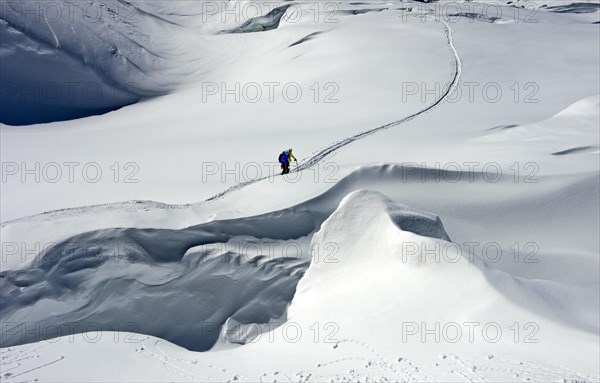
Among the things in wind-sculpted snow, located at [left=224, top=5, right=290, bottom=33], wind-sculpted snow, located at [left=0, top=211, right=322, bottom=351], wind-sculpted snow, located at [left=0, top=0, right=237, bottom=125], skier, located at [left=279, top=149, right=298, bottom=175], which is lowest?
wind-sculpted snow, located at [left=0, top=211, right=322, bottom=351]

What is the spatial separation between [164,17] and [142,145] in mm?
11021

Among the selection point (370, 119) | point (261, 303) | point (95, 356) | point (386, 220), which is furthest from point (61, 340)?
point (370, 119)

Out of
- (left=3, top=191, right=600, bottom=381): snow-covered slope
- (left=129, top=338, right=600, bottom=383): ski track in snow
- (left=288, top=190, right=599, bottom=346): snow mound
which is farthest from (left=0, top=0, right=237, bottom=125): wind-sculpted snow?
(left=129, top=338, right=600, bottom=383): ski track in snow

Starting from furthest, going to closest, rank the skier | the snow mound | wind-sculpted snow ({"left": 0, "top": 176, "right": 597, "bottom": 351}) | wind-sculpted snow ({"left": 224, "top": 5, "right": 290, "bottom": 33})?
wind-sculpted snow ({"left": 224, "top": 5, "right": 290, "bottom": 33}) → the skier → wind-sculpted snow ({"left": 0, "top": 176, "right": 597, "bottom": 351}) → the snow mound

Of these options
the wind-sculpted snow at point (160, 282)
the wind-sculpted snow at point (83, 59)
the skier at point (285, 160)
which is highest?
the wind-sculpted snow at point (83, 59)

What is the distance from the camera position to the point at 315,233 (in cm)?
756

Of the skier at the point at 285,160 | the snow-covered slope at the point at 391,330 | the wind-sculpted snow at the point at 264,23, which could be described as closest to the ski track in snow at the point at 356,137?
the skier at the point at 285,160

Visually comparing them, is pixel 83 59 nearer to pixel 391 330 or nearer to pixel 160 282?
pixel 160 282

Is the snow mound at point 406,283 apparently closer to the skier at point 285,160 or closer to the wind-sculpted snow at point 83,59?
the skier at point 285,160

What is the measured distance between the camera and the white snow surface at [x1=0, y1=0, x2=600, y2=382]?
5.55 metres

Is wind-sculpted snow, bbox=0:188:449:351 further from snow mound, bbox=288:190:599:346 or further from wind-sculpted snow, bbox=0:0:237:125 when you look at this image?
wind-sculpted snow, bbox=0:0:237:125

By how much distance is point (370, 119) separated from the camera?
41.9 ft

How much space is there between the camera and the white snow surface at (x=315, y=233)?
5.55 meters

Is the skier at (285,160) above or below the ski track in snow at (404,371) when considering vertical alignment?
above
